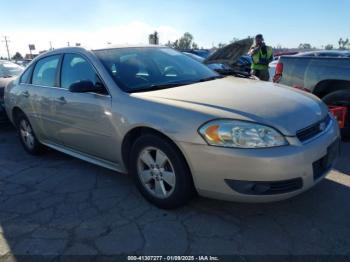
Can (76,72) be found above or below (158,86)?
above

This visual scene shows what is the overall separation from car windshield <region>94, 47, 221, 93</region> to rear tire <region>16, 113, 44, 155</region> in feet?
6.51

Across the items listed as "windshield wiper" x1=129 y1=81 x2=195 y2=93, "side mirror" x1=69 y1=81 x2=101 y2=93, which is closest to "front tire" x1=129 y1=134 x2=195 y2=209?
"windshield wiper" x1=129 y1=81 x2=195 y2=93

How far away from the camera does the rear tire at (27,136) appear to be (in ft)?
16.8

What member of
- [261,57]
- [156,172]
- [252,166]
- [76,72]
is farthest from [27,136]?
[261,57]

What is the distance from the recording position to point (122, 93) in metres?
3.38

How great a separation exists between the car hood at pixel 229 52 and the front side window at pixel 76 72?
6.54 meters

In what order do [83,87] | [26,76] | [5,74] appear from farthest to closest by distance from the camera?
[5,74] < [26,76] < [83,87]

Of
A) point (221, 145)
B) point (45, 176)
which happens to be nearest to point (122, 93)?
point (221, 145)

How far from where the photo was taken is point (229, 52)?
A: 35.2 feet

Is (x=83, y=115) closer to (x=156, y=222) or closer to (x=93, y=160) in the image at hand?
(x=93, y=160)

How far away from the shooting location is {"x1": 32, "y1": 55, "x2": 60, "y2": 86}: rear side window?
4398mm

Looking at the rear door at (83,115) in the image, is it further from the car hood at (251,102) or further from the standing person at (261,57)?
the standing person at (261,57)

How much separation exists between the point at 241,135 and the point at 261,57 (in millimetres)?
6635

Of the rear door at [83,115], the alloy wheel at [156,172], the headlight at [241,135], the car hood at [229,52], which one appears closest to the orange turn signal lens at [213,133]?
the headlight at [241,135]
